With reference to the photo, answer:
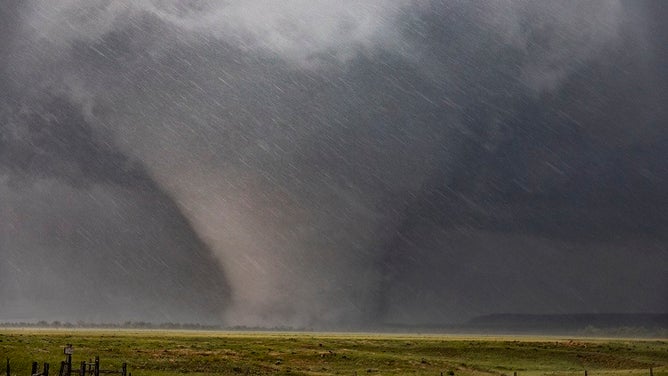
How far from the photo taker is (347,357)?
10069 cm

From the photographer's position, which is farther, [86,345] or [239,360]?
[86,345]

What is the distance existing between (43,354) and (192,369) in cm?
1622

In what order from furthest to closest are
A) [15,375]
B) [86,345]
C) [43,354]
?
[86,345] → [43,354] → [15,375]

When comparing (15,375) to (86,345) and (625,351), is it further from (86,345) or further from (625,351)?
(625,351)

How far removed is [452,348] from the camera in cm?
11675

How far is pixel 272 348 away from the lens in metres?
110

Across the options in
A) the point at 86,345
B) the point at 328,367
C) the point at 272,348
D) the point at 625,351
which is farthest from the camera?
the point at 625,351

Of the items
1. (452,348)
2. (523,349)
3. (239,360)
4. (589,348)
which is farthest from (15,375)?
(589,348)

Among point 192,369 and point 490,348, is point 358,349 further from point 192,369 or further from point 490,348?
point 192,369

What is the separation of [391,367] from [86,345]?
40571 mm

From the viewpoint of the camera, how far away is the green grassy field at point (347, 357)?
8694 centimetres

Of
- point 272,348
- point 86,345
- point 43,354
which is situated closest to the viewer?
point 43,354

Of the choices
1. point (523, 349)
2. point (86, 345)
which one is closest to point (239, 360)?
point (86, 345)

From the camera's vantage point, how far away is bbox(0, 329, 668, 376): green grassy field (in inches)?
3423
